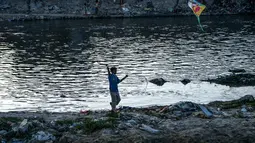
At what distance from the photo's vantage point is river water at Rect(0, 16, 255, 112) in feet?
87.4

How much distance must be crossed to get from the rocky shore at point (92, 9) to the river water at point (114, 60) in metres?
5.14

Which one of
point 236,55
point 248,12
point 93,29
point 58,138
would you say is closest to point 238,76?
point 236,55

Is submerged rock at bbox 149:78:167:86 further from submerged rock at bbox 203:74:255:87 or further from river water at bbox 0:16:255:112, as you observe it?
submerged rock at bbox 203:74:255:87

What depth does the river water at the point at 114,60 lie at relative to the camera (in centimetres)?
2664

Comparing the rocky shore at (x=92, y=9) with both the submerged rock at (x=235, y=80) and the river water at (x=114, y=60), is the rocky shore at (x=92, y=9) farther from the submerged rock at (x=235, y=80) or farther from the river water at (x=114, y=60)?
the submerged rock at (x=235, y=80)

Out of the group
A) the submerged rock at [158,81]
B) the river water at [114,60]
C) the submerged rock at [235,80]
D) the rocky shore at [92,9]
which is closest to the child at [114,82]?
the river water at [114,60]

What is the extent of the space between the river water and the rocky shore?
16.9 feet

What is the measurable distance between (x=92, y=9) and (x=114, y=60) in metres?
39.9

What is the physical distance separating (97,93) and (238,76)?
1079 centimetres

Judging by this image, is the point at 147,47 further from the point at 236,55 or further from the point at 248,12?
the point at 248,12

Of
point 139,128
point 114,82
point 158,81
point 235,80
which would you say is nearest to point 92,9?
point 158,81

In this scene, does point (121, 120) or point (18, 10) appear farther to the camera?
point (18, 10)

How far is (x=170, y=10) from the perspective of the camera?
8075 centimetres

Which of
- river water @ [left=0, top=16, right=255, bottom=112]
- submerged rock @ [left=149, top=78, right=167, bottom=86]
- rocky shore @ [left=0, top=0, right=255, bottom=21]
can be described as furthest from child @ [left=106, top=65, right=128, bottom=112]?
rocky shore @ [left=0, top=0, right=255, bottom=21]
